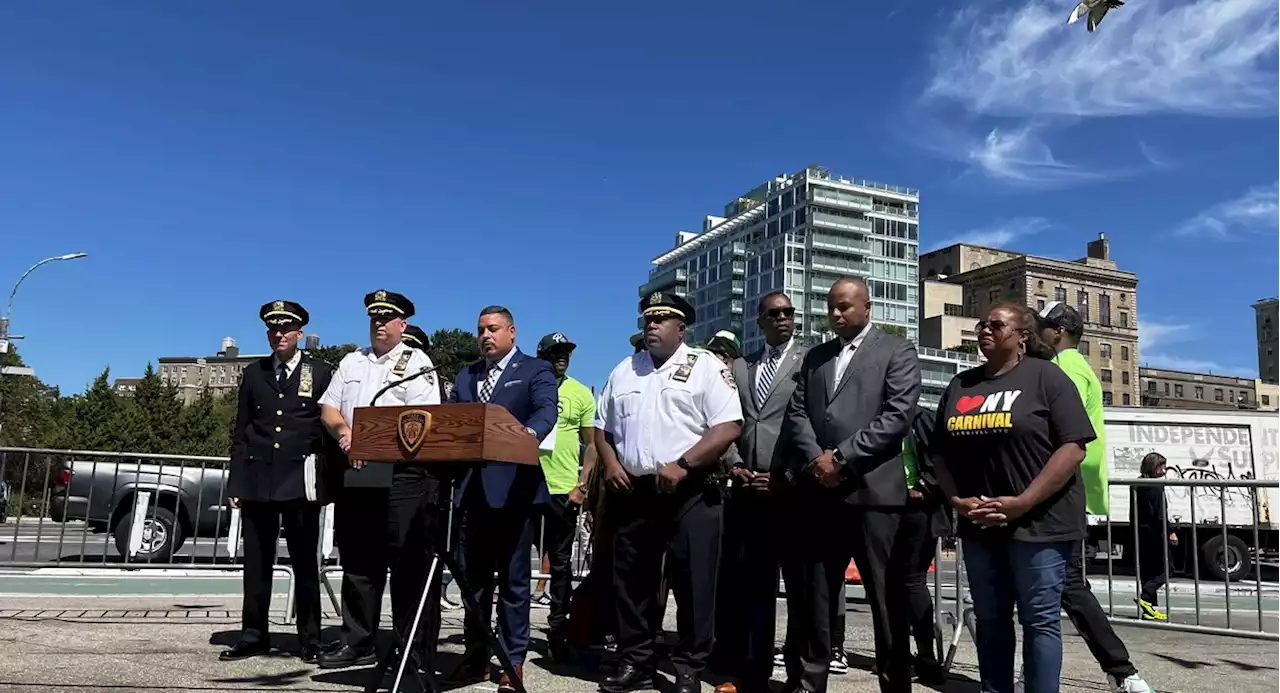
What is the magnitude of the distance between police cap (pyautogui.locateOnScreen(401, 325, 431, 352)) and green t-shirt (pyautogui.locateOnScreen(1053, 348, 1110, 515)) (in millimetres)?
3968

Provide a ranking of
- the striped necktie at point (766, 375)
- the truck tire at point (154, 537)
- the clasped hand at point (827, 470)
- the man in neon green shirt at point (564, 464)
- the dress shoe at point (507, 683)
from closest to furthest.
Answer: the clasped hand at point (827, 470) → the dress shoe at point (507, 683) → the striped necktie at point (766, 375) → the man in neon green shirt at point (564, 464) → the truck tire at point (154, 537)

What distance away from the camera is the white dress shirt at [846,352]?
4848 millimetres

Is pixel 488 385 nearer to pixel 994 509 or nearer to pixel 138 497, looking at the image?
pixel 994 509

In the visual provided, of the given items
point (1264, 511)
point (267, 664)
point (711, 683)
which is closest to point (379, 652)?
point (267, 664)

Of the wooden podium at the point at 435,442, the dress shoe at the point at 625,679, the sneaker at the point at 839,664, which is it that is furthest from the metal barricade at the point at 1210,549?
the wooden podium at the point at 435,442

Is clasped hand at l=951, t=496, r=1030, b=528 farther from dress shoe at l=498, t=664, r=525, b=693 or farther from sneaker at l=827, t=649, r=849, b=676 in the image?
dress shoe at l=498, t=664, r=525, b=693

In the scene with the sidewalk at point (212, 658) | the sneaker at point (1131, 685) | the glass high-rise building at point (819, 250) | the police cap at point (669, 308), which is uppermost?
the glass high-rise building at point (819, 250)

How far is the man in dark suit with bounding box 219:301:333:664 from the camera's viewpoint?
19.1 feet

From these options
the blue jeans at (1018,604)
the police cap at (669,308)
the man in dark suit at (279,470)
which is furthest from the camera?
the man in dark suit at (279,470)

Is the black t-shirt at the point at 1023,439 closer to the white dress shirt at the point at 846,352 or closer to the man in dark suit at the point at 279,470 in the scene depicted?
the white dress shirt at the point at 846,352

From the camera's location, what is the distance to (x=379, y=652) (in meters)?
6.04

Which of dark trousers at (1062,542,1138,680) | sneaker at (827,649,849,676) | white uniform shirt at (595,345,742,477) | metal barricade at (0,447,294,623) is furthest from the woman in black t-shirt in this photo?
metal barricade at (0,447,294,623)

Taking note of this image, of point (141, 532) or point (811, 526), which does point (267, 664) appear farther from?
point (141, 532)

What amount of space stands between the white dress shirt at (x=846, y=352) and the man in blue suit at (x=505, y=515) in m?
1.49
